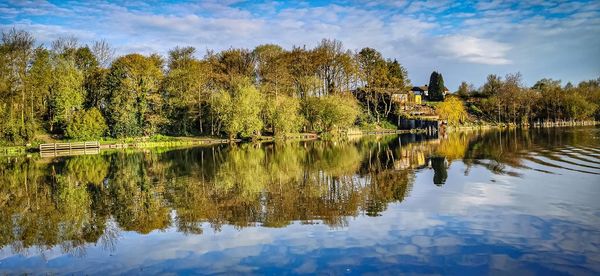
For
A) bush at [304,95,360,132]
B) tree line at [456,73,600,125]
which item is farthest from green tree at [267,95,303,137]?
tree line at [456,73,600,125]

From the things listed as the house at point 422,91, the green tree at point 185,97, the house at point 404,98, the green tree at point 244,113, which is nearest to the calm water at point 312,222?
the green tree at point 244,113

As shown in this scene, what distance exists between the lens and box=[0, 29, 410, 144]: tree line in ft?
188

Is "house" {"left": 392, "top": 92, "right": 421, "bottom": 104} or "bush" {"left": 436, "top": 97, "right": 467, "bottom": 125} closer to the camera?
"bush" {"left": 436, "top": 97, "right": 467, "bottom": 125}

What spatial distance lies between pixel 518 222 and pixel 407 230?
3736mm

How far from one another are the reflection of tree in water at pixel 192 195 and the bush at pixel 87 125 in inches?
1091

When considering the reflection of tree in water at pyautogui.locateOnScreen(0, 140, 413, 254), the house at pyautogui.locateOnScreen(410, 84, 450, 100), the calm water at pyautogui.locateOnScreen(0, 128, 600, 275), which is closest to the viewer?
the calm water at pyautogui.locateOnScreen(0, 128, 600, 275)

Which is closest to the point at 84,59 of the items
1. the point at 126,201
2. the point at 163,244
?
the point at 126,201

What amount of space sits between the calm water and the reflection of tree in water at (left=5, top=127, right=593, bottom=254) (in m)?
0.09

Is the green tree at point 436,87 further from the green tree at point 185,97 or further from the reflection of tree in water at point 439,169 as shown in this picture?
the reflection of tree in water at point 439,169

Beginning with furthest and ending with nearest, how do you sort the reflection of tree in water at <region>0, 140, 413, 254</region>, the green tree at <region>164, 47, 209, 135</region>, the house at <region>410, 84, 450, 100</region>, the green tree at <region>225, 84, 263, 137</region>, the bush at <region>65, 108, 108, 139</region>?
the house at <region>410, 84, 450, 100</region>
the green tree at <region>164, 47, 209, 135</region>
the green tree at <region>225, 84, 263, 137</region>
the bush at <region>65, 108, 108, 139</region>
the reflection of tree in water at <region>0, 140, 413, 254</region>

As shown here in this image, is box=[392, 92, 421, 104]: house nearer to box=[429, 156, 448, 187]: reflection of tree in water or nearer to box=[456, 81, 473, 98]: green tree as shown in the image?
box=[456, 81, 473, 98]: green tree

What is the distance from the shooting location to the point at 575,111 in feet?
359

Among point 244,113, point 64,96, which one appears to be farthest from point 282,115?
point 64,96

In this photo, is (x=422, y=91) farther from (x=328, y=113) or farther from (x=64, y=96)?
(x=64, y=96)
